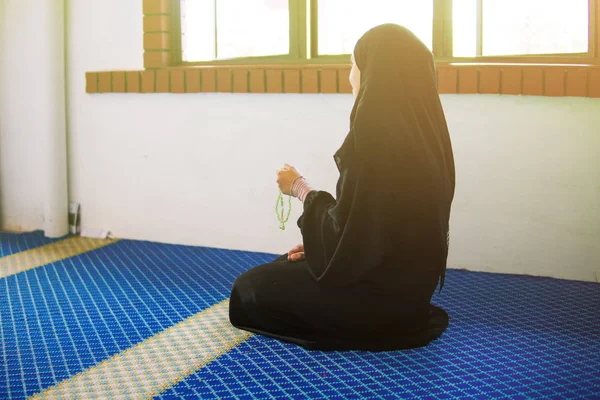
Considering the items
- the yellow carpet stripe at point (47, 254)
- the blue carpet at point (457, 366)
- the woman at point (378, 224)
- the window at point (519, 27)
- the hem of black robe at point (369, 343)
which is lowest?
the blue carpet at point (457, 366)

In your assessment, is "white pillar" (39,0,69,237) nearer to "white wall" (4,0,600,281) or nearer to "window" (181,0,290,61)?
"white wall" (4,0,600,281)

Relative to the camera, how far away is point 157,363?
2453 millimetres

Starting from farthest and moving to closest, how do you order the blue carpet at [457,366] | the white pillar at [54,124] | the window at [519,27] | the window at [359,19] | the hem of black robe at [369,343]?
the white pillar at [54,124] < the window at [359,19] < the window at [519,27] < the hem of black robe at [369,343] < the blue carpet at [457,366]

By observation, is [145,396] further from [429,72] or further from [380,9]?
[380,9]

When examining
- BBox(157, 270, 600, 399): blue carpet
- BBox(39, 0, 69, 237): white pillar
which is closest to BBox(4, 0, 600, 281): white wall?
BBox(39, 0, 69, 237): white pillar

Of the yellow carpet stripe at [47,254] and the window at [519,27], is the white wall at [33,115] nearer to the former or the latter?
the yellow carpet stripe at [47,254]

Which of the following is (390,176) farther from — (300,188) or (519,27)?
(519,27)

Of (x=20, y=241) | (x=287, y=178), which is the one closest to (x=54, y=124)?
(x=20, y=241)

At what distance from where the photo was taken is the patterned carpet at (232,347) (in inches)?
88.2

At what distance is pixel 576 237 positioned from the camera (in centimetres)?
357

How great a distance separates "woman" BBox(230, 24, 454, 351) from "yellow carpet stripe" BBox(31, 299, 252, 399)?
0.76 ft

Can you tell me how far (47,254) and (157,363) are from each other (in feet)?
6.74

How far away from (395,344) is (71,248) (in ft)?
8.36

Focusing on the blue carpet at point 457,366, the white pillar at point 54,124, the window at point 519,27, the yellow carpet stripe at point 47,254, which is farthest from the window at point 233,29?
the blue carpet at point 457,366
